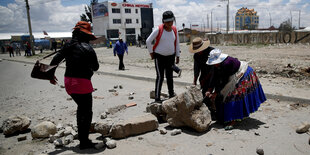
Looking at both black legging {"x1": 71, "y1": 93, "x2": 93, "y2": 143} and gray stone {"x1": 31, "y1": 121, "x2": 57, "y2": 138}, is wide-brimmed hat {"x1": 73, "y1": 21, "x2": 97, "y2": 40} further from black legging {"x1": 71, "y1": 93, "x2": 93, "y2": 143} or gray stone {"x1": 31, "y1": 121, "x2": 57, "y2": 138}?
gray stone {"x1": 31, "y1": 121, "x2": 57, "y2": 138}

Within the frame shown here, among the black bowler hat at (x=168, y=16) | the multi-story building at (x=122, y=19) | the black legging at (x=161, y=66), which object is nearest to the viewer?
the black bowler hat at (x=168, y=16)

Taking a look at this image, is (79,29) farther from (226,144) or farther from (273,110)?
(273,110)

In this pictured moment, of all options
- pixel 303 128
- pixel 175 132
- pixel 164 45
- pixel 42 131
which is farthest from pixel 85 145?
pixel 303 128

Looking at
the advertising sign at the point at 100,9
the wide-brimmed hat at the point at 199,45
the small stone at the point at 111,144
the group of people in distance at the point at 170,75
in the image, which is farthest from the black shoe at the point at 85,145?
the advertising sign at the point at 100,9

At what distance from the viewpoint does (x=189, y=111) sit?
362cm

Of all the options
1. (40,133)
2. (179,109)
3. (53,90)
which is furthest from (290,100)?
(53,90)

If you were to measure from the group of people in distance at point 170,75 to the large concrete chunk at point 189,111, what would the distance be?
0.25 meters

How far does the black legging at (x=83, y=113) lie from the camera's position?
10.2ft

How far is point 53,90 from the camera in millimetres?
7574

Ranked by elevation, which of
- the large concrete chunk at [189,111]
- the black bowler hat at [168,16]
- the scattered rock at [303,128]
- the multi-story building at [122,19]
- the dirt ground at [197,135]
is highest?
the multi-story building at [122,19]

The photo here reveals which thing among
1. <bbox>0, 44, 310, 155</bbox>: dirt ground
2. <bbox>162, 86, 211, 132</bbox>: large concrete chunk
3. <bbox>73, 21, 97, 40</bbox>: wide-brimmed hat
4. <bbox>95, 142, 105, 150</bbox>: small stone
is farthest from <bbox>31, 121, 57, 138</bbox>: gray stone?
<bbox>162, 86, 211, 132</bbox>: large concrete chunk

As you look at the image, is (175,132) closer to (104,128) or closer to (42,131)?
(104,128)

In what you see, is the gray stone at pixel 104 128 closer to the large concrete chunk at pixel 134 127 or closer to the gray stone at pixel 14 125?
the large concrete chunk at pixel 134 127

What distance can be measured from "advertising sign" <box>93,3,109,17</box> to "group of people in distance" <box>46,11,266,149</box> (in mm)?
59920
